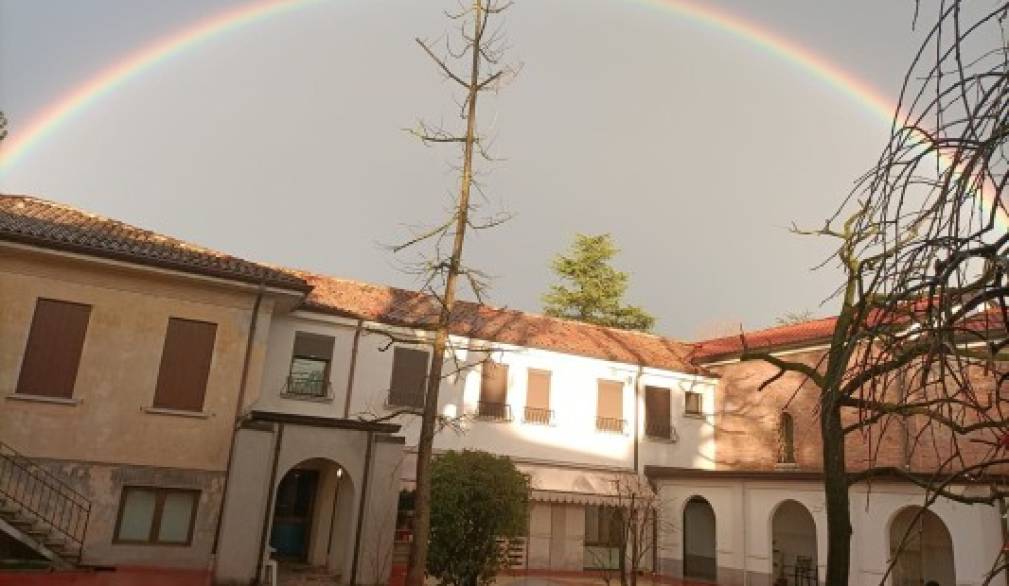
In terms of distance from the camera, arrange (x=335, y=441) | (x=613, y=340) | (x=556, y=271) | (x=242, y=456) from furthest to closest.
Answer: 1. (x=556, y=271)
2. (x=613, y=340)
3. (x=335, y=441)
4. (x=242, y=456)

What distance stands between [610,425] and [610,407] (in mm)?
667

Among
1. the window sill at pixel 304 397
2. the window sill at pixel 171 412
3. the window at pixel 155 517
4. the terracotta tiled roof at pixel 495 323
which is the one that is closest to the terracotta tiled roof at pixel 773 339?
the terracotta tiled roof at pixel 495 323

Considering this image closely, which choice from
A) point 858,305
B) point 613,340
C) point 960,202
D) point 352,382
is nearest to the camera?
point 960,202

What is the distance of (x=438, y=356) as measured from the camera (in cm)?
1376

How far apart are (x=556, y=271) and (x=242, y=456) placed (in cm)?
3213

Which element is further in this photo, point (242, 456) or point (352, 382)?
point (352, 382)

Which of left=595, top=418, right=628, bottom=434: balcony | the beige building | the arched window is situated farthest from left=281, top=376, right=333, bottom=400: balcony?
the arched window

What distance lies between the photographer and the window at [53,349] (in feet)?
50.6

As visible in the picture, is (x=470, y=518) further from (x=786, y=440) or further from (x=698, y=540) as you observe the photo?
(x=786, y=440)

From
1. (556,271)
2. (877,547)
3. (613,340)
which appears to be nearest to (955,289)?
(877,547)

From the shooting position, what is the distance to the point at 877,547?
746 inches

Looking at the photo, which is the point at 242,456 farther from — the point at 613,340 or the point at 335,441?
the point at 613,340

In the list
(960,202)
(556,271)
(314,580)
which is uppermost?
(556,271)

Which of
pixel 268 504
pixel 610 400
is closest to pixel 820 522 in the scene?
pixel 610 400
